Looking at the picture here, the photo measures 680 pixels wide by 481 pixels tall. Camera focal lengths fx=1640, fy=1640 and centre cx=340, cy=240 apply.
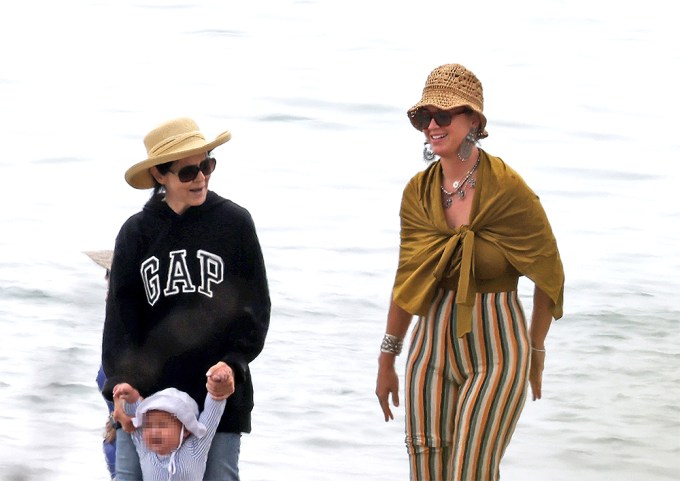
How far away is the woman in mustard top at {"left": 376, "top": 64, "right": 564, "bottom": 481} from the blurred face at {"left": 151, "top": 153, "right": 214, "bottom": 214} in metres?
0.73

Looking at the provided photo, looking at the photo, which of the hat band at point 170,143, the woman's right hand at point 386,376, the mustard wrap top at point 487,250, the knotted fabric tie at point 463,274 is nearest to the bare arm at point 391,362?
the woman's right hand at point 386,376

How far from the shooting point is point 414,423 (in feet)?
16.9

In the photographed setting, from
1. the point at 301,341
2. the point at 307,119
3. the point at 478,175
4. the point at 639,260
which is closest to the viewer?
the point at 478,175

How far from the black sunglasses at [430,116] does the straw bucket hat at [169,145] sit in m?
0.61

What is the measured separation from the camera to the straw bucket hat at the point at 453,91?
16.8 feet

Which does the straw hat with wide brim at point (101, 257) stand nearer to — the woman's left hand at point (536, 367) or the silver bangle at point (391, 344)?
the silver bangle at point (391, 344)

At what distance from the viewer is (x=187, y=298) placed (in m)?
4.80

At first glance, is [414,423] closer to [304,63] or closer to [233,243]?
[233,243]

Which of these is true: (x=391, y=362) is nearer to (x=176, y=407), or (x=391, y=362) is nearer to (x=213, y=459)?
(x=213, y=459)

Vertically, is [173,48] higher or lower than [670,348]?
higher

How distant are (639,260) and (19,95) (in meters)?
8.84

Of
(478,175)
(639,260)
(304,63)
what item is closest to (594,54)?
(304,63)

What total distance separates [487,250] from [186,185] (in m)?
0.96

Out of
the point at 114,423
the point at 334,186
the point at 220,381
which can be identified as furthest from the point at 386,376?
the point at 334,186
